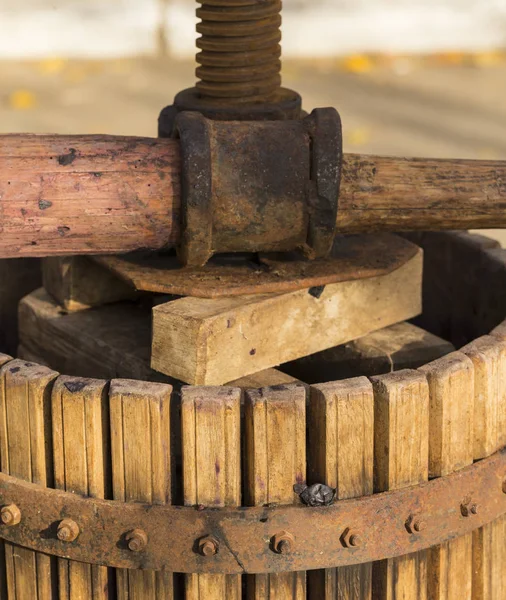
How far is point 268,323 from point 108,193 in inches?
20.7

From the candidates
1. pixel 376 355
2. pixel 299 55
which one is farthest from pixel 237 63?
pixel 299 55

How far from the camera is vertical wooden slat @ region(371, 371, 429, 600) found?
97.9 inches

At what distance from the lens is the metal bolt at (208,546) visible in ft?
7.99

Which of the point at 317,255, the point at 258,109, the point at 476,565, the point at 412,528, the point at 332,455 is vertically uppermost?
the point at 258,109

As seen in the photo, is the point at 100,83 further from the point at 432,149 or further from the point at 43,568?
the point at 43,568

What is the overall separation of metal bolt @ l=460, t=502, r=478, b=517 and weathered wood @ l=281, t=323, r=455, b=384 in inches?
21.5

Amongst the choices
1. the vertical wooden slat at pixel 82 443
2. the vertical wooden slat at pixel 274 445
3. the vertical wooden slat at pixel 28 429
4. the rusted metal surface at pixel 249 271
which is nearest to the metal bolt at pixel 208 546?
the vertical wooden slat at pixel 274 445

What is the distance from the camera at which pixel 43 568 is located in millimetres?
2619

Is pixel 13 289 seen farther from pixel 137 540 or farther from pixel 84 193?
pixel 137 540

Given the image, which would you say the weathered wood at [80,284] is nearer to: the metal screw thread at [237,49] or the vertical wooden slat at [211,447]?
the metal screw thread at [237,49]

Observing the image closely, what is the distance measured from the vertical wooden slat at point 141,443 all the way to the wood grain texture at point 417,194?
727 millimetres

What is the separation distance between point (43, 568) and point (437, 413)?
0.96 metres

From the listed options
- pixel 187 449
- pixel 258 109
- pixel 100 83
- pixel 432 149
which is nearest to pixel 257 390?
pixel 187 449

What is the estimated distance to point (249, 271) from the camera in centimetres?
296
